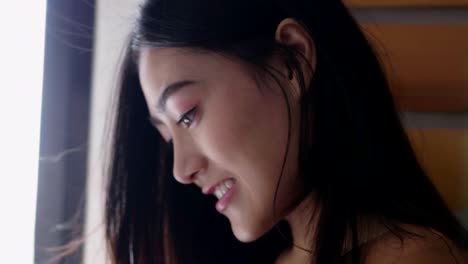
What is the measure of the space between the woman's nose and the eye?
29 millimetres

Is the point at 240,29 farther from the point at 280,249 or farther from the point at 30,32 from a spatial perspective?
the point at 30,32

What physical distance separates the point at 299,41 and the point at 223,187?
23cm

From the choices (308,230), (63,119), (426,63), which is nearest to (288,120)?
(308,230)

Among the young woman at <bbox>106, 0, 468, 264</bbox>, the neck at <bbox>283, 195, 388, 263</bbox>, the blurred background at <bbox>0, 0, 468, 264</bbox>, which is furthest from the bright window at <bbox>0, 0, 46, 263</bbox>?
the neck at <bbox>283, 195, 388, 263</bbox>

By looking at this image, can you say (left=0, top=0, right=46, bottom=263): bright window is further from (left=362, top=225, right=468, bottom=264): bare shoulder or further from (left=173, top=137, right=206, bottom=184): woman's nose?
(left=362, top=225, right=468, bottom=264): bare shoulder

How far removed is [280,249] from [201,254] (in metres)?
0.14

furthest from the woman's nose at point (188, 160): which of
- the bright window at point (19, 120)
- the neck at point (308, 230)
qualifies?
the bright window at point (19, 120)

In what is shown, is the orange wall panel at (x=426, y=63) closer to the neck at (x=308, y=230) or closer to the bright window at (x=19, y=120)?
the neck at (x=308, y=230)

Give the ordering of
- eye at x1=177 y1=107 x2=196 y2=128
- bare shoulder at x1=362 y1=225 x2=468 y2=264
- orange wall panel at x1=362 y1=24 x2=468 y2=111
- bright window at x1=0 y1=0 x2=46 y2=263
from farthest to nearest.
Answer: bright window at x1=0 y1=0 x2=46 y2=263 → orange wall panel at x1=362 y1=24 x2=468 y2=111 → eye at x1=177 y1=107 x2=196 y2=128 → bare shoulder at x1=362 y1=225 x2=468 y2=264

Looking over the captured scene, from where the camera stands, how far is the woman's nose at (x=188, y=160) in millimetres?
782

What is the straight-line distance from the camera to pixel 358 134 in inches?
29.1

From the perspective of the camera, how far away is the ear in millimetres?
730

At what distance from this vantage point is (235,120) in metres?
0.73

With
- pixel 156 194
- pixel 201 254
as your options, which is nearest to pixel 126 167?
pixel 156 194
